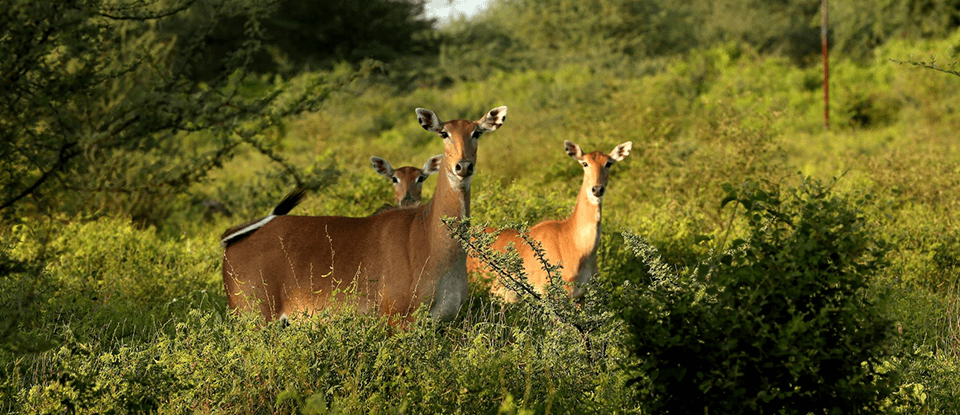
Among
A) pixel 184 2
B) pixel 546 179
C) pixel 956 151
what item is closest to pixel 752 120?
pixel 546 179

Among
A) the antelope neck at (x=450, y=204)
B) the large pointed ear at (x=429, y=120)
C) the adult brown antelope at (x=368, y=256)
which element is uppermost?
the large pointed ear at (x=429, y=120)

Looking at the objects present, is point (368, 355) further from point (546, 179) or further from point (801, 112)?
point (801, 112)

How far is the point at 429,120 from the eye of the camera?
22.6 feet

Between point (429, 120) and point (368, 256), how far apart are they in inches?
44.5

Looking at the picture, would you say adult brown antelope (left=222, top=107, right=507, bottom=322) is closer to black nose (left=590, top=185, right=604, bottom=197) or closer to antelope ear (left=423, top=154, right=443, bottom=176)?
black nose (left=590, top=185, right=604, bottom=197)

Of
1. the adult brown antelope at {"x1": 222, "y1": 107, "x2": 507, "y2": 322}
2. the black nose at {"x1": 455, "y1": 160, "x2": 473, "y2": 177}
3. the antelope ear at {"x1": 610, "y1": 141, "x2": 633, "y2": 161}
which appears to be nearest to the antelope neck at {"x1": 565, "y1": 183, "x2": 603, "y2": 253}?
the antelope ear at {"x1": 610, "y1": 141, "x2": 633, "y2": 161}

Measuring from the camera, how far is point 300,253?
659 cm

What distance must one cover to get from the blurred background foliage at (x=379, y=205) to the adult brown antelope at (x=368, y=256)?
0.38 meters

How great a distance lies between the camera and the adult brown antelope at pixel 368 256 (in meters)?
6.21

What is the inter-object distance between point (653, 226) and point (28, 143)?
20.4 feet

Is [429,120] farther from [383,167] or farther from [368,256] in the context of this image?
[383,167]

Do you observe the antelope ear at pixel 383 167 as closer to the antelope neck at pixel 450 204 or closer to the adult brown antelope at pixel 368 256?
the adult brown antelope at pixel 368 256

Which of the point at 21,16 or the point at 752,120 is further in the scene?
the point at 752,120

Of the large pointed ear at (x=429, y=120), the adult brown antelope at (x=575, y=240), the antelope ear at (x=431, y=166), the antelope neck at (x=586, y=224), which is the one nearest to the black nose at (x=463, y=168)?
the large pointed ear at (x=429, y=120)
